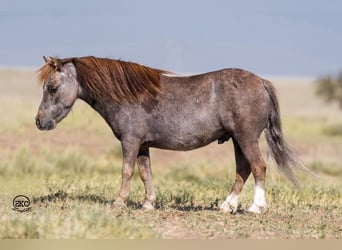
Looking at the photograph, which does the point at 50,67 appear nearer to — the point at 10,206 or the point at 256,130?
the point at 10,206

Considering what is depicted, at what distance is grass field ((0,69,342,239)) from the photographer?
7.95 m

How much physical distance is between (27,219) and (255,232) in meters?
2.74

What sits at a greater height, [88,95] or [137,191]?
[88,95]

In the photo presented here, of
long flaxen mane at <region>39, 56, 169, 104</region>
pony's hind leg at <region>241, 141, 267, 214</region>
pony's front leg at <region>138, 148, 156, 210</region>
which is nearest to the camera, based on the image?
pony's hind leg at <region>241, 141, 267, 214</region>

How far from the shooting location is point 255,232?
8688 mm

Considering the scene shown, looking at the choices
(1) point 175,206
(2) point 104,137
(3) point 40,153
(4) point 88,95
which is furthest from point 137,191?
(2) point 104,137

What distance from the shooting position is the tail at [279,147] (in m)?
10.5

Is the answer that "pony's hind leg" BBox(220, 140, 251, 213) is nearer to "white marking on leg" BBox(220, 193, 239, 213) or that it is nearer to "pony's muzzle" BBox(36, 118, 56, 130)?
"white marking on leg" BBox(220, 193, 239, 213)

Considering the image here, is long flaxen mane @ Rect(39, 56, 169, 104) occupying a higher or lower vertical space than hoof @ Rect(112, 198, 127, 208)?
higher

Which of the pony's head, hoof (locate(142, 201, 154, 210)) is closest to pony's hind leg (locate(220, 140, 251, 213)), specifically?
→ hoof (locate(142, 201, 154, 210))

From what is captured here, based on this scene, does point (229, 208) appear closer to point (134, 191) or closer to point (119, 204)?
point (119, 204)

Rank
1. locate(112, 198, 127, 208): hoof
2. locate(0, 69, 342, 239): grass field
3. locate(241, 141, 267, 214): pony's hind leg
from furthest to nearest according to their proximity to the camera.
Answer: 1. locate(112, 198, 127, 208): hoof
2. locate(241, 141, 267, 214): pony's hind leg
3. locate(0, 69, 342, 239): grass field

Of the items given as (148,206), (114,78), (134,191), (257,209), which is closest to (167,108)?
(114,78)

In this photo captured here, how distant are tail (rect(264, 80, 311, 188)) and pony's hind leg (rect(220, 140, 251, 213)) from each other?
51cm
